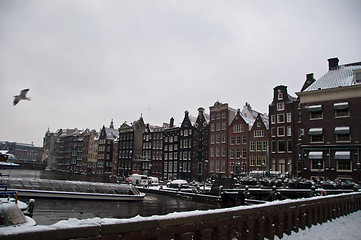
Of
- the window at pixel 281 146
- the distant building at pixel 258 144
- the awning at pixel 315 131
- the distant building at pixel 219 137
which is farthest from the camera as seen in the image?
the distant building at pixel 219 137

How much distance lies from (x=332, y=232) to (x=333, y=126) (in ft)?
127

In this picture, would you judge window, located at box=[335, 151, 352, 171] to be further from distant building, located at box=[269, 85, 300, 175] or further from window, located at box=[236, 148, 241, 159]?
window, located at box=[236, 148, 241, 159]

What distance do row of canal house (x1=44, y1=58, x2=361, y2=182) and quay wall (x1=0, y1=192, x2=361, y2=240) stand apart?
31948 millimetres

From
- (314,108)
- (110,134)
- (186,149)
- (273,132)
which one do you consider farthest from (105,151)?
(314,108)

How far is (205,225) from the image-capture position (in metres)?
7.68

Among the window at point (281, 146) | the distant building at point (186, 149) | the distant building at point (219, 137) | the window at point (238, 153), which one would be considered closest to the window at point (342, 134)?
the window at point (281, 146)

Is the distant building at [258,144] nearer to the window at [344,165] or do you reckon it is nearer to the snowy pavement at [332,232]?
the window at [344,165]

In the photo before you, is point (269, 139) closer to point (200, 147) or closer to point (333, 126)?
point (333, 126)

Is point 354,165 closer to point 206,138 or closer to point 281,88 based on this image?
point 281,88

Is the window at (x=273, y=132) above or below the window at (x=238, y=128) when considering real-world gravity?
below

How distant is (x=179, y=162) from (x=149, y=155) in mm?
13578

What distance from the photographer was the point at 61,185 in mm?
37344

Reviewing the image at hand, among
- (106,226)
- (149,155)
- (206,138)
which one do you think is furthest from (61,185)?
(149,155)

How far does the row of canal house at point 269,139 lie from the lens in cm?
4566
